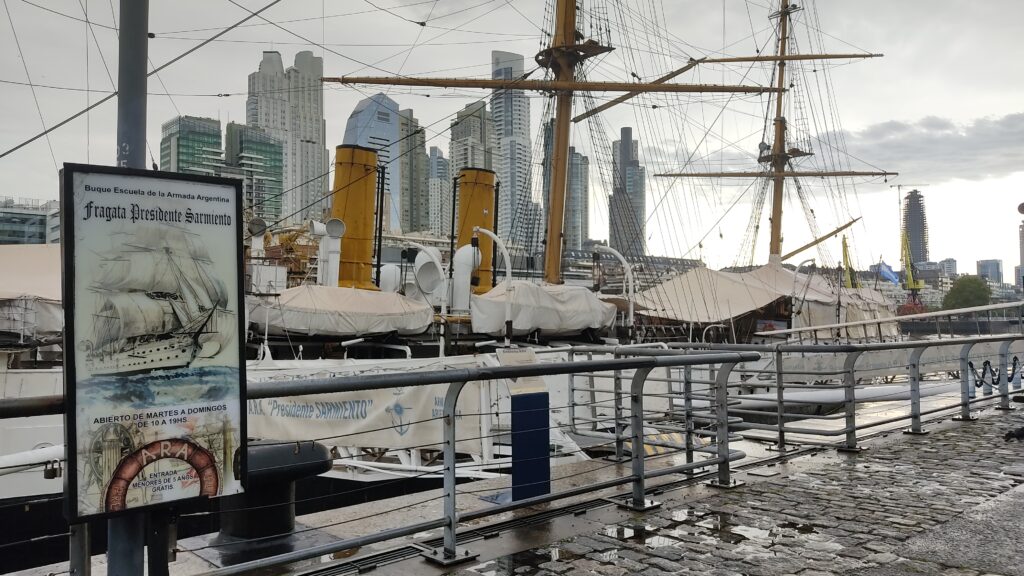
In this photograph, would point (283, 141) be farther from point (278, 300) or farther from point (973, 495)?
point (973, 495)

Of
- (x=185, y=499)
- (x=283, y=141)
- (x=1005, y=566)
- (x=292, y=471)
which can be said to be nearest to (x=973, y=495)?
(x=1005, y=566)

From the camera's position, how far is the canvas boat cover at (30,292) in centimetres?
1254

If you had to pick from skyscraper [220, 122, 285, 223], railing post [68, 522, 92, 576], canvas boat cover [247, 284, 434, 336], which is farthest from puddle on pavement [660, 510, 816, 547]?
skyscraper [220, 122, 285, 223]

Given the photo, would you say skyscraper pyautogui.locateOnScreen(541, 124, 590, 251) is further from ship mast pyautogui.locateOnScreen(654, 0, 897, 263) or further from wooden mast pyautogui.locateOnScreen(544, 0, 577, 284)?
ship mast pyautogui.locateOnScreen(654, 0, 897, 263)

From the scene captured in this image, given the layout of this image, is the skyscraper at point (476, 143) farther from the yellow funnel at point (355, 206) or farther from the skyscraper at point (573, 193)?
the yellow funnel at point (355, 206)

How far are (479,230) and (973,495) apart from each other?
16.9 meters

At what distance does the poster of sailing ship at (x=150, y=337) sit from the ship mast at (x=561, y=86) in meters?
24.9

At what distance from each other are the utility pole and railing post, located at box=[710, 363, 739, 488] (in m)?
4.60

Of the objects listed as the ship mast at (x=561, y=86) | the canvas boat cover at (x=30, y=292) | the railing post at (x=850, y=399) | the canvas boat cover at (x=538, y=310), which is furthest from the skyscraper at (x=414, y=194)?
the railing post at (x=850, y=399)

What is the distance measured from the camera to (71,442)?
2805mm

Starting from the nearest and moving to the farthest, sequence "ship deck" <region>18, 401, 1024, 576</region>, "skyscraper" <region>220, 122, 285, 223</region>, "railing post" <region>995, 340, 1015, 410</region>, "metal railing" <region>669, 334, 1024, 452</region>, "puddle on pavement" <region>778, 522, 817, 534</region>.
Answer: "ship deck" <region>18, 401, 1024, 576</region>
"puddle on pavement" <region>778, 522, 817, 534</region>
"metal railing" <region>669, 334, 1024, 452</region>
"railing post" <region>995, 340, 1015, 410</region>
"skyscraper" <region>220, 122, 285, 223</region>

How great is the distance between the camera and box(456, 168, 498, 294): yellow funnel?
24.7 metres

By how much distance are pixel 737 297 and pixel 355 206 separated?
60.7 ft

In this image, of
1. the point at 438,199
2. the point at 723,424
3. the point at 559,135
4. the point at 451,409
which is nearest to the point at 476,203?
the point at 559,135
